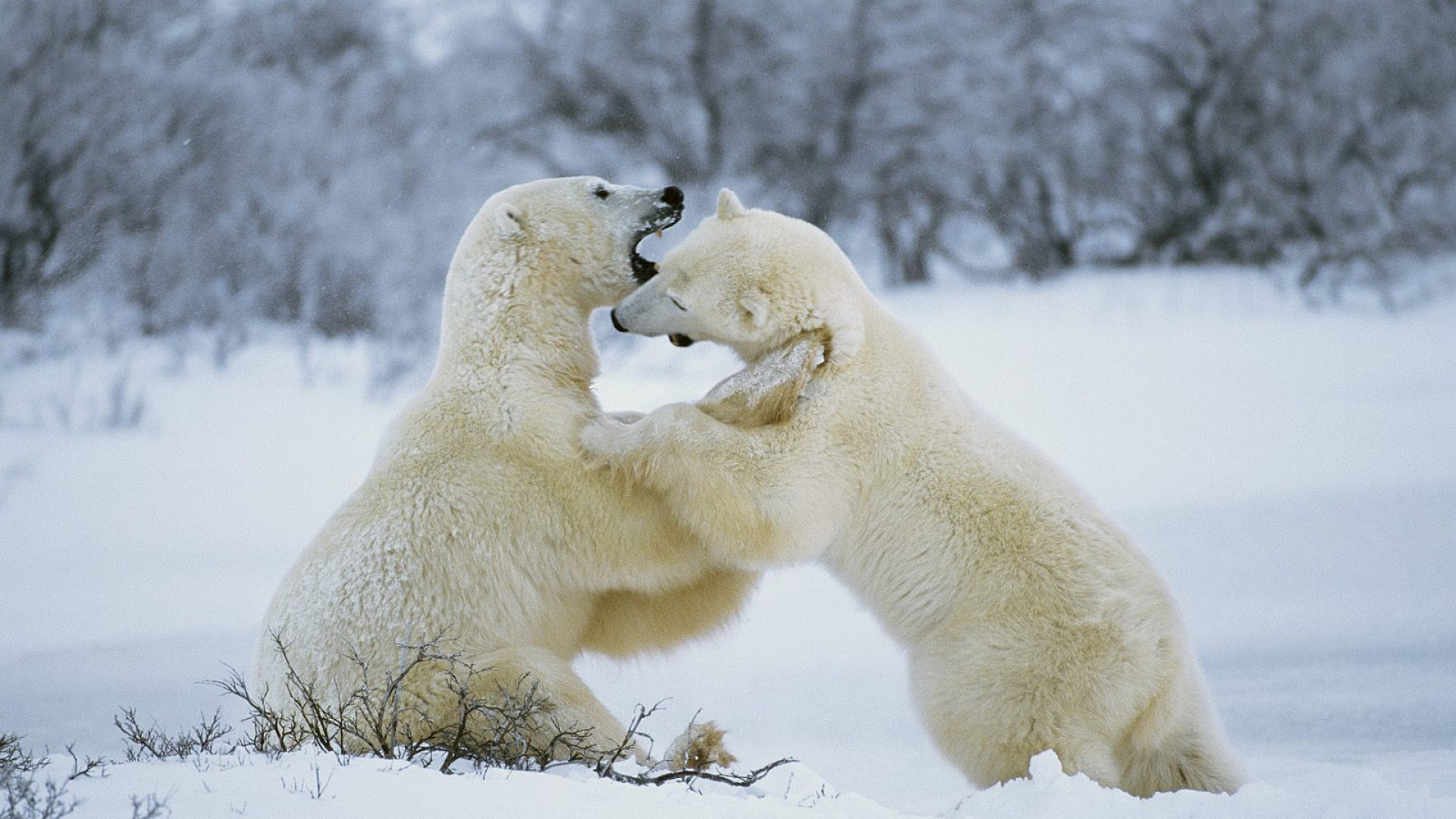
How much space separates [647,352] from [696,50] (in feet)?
13.6

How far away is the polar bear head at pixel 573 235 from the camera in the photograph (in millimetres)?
3705

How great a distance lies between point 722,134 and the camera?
42.1 feet

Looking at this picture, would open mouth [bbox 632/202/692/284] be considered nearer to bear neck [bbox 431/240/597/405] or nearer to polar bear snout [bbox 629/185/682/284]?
polar bear snout [bbox 629/185/682/284]

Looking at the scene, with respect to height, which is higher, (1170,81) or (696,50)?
(696,50)

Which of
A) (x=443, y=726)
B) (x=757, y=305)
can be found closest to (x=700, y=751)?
(x=443, y=726)

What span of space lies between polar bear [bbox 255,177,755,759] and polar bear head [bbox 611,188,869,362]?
216 millimetres

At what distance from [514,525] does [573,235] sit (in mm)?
862

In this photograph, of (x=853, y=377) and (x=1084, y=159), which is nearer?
(x=853, y=377)

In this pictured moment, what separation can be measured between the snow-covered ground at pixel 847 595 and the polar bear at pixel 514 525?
14.1 inches

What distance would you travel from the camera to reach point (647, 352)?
10.3m

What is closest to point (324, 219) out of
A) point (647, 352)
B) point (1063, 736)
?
point (647, 352)

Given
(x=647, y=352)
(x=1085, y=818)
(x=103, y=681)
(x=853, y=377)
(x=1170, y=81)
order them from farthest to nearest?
(x=1170, y=81), (x=647, y=352), (x=103, y=681), (x=853, y=377), (x=1085, y=818)

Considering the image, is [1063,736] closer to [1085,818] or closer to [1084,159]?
[1085,818]

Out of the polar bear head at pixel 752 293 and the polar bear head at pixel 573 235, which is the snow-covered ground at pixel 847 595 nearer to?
the polar bear head at pixel 752 293
